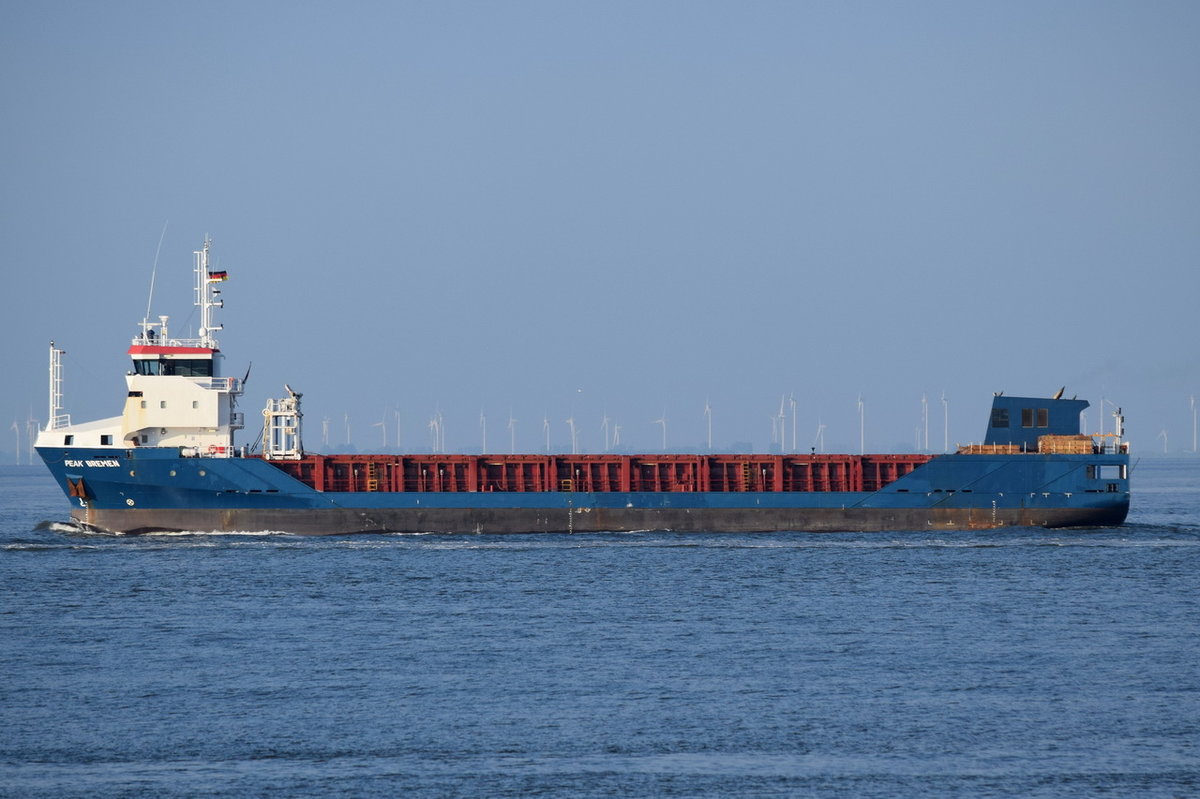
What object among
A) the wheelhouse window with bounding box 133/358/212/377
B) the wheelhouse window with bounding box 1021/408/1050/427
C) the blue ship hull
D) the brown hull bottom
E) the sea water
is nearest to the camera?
the sea water

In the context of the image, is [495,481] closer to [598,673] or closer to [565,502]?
[565,502]

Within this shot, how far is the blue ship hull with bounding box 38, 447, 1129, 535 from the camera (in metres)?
53.7

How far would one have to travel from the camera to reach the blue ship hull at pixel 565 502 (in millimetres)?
53688

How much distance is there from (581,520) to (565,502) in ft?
3.43

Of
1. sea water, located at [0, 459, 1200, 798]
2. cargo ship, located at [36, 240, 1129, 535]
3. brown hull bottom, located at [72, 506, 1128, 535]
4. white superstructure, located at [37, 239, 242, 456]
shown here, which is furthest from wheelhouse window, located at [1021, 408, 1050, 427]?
white superstructure, located at [37, 239, 242, 456]

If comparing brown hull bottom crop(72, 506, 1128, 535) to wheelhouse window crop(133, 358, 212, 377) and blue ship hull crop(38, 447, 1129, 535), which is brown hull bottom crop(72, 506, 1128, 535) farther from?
wheelhouse window crop(133, 358, 212, 377)

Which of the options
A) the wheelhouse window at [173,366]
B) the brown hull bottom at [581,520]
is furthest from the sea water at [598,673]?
the wheelhouse window at [173,366]

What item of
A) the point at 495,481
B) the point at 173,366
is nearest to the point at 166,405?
the point at 173,366

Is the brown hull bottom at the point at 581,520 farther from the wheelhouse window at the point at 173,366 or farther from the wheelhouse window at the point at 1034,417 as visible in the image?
the wheelhouse window at the point at 173,366

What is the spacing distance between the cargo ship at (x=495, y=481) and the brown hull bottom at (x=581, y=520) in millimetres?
58

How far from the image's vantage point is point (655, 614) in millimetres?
38219

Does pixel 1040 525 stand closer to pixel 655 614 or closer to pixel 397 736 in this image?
pixel 655 614

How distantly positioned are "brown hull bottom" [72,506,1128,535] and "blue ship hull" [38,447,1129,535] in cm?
4

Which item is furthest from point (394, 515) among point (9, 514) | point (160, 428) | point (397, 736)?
Result: point (9, 514)
